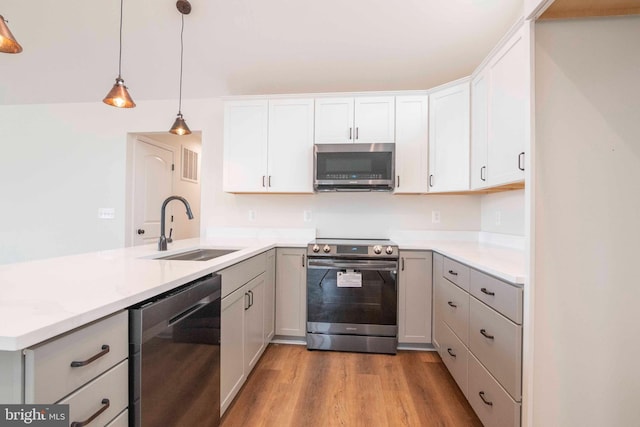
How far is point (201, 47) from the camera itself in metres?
2.60

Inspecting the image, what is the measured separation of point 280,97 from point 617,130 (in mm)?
2402

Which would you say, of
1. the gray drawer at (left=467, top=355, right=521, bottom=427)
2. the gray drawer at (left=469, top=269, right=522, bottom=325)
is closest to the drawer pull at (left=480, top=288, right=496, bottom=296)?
the gray drawer at (left=469, top=269, right=522, bottom=325)

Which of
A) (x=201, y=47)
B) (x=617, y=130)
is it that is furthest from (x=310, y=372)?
(x=201, y=47)

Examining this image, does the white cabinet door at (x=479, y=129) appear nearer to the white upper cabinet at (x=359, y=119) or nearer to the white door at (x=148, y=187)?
the white upper cabinet at (x=359, y=119)

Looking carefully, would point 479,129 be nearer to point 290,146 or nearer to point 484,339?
point 484,339

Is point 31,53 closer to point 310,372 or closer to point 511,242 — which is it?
point 310,372

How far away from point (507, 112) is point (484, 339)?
135 cm

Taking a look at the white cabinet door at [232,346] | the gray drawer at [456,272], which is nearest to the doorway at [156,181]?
the white cabinet door at [232,346]

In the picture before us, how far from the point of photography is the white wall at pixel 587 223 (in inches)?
43.8

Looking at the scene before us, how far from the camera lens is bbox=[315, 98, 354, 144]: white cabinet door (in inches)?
107

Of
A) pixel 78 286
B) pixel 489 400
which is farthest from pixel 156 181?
pixel 489 400

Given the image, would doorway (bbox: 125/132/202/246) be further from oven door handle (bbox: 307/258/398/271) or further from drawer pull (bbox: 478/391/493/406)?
drawer pull (bbox: 478/391/493/406)

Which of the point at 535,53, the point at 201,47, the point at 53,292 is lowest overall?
the point at 53,292

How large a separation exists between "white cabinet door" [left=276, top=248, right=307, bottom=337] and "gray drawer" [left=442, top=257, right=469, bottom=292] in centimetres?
115
